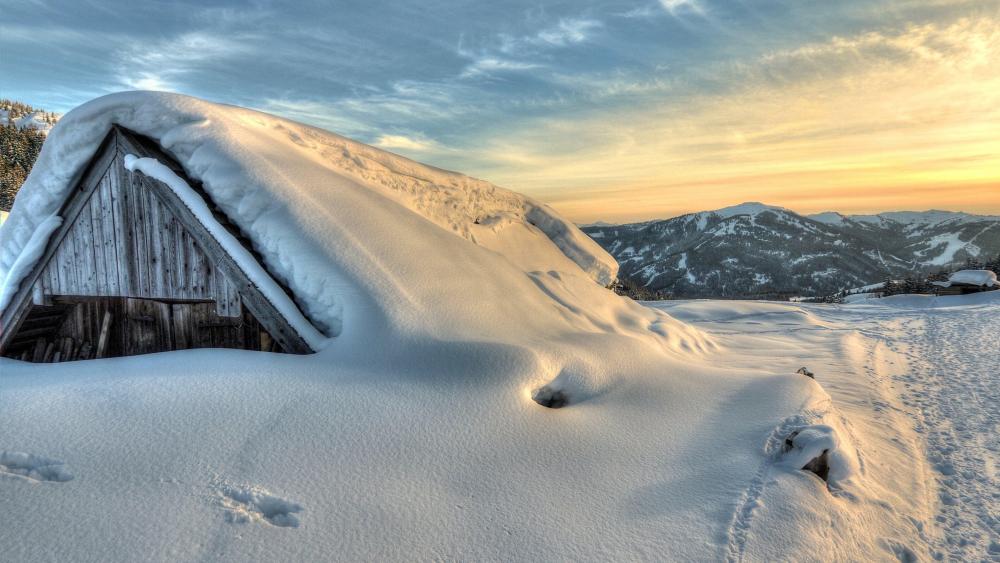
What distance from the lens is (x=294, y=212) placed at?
640 cm

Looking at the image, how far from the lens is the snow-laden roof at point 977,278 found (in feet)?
83.5

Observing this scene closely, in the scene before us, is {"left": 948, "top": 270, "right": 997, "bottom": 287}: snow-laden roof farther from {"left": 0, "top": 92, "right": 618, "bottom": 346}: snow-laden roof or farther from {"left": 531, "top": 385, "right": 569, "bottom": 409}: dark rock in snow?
{"left": 531, "top": 385, "right": 569, "bottom": 409}: dark rock in snow

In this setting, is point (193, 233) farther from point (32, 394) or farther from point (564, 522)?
point (564, 522)

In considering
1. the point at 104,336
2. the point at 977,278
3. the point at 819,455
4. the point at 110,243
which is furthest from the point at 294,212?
the point at 977,278

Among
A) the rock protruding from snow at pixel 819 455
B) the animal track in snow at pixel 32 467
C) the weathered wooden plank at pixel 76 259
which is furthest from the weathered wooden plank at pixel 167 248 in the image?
the rock protruding from snow at pixel 819 455

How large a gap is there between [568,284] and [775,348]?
6.62 m

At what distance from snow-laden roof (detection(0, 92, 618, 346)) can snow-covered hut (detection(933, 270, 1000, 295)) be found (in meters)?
30.4

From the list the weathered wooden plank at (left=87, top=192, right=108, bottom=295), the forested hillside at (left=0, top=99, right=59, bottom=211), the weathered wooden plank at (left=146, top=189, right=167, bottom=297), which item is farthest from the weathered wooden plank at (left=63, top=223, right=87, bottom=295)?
the forested hillside at (left=0, top=99, right=59, bottom=211)

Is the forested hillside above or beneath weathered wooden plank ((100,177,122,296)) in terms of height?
above

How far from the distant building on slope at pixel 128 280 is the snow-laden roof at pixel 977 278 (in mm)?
34721

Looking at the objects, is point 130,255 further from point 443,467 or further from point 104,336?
point 443,467

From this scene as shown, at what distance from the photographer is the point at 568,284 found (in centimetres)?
1067

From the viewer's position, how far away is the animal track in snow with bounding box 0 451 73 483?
318cm

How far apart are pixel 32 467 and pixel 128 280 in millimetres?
4636
